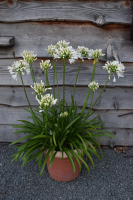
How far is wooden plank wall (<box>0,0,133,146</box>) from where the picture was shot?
1706 millimetres

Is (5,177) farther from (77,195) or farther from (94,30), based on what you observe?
(94,30)

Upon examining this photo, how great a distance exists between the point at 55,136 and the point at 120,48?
42.8 inches

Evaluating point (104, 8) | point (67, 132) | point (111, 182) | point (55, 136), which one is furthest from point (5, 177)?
point (104, 8)

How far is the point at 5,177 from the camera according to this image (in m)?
1.83

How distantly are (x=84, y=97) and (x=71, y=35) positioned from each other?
675 mm

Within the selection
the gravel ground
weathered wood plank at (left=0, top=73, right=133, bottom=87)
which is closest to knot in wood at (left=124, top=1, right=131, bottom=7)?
weathered wood plank at (left=0, top=73, right=133, bottom=87)

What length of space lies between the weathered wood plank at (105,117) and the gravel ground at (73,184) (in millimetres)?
412

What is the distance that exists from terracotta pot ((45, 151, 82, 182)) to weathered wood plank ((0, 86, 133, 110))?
0.67 meters

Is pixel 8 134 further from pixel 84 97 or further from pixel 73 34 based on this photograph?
pixel 73 34

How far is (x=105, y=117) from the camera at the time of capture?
2.10 metres

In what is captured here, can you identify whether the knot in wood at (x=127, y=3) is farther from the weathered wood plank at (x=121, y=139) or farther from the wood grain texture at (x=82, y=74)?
the weathered wood plank at (x=121, y=139)

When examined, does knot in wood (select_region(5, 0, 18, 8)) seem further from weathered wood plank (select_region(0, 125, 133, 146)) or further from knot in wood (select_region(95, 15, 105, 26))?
weathered wood plank (select_region(0, 125, 133, 146))

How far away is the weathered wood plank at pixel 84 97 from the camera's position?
1.98 metres

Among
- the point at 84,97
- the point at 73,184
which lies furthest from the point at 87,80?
the point at 73,184
